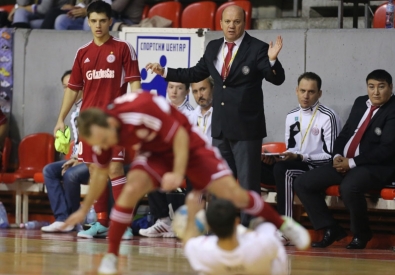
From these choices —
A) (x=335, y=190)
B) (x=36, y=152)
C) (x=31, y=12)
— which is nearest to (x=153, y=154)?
(x=335, y=190)

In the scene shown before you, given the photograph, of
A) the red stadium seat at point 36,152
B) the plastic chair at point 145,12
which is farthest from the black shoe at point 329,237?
the plastic chair at point 145,12

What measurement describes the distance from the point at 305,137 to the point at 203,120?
3.55 feet

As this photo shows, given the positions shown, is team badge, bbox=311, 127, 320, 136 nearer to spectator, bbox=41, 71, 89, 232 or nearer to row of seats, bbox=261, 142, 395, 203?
row of seats, bbox=261, 142, 395, 203

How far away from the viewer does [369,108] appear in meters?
8.01

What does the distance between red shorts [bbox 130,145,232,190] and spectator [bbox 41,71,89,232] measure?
12.8ft

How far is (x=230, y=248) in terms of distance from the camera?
4.36m

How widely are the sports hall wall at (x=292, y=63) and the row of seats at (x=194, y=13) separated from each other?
934mm

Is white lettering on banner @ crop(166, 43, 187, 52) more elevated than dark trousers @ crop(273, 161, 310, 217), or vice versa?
white lettering on banner @ crop(166, 43, 187, 52)

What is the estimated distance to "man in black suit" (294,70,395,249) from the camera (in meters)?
7.64

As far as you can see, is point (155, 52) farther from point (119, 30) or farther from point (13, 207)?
point (13, 207)

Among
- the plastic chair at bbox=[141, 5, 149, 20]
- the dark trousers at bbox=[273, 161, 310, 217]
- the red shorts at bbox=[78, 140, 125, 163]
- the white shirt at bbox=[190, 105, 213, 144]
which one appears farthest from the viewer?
the plastic chair at bbox=[141, 5, 149, 20]

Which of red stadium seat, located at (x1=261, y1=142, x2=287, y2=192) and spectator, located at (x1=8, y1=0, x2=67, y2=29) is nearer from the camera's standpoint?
red stadium seat, located at (x1=261, y1=142, x2=287, y2=192)

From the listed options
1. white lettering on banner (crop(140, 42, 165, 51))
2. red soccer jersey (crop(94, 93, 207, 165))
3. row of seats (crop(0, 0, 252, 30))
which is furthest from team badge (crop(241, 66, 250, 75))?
row of seats (crop(0, 0, 252, 30))

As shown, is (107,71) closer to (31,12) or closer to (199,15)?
(199,15)
